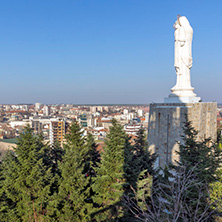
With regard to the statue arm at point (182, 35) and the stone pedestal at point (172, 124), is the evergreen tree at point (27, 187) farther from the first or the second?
the statue arm at point (182, 35)

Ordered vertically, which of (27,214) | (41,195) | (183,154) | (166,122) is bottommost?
(27,214)

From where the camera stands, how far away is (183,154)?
5.51 metres

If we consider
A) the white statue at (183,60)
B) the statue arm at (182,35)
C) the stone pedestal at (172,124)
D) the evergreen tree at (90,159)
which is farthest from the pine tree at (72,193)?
the statue arm at (182,35)

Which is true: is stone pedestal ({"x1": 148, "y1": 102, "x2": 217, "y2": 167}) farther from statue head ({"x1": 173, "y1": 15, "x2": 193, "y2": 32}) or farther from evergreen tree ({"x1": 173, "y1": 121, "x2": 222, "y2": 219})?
statue head ({"x1": 173, "y1": 15, "x2": 193, "y2": 32})

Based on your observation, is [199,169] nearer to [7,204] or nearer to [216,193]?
[216,193]

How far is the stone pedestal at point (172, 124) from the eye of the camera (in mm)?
8570

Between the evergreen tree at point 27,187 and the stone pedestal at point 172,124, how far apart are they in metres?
4.77

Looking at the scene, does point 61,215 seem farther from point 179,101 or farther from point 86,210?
point 179,101

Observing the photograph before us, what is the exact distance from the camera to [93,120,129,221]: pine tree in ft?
20.9

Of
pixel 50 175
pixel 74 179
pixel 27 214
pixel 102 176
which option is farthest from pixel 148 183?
pixel 27 214

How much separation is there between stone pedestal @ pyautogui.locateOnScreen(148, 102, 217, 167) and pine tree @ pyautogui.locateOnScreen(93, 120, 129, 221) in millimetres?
2871

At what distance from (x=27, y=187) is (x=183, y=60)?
7.78 m

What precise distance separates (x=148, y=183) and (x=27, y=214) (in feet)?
13.1

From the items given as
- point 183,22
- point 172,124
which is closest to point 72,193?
point 172,124
